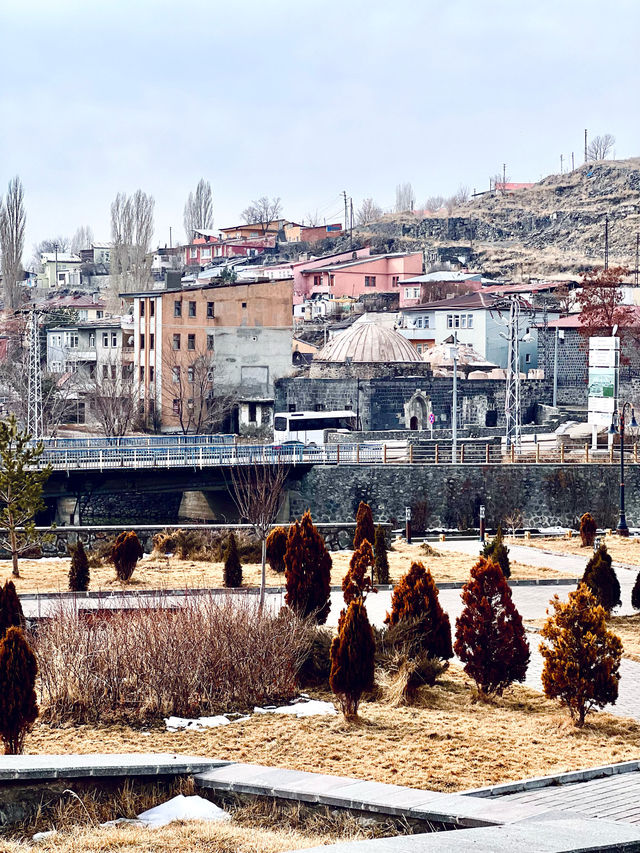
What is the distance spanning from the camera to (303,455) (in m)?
39.4

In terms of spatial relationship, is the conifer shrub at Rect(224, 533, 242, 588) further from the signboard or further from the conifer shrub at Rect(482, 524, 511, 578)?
the signboard

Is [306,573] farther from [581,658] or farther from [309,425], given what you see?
[309,425]

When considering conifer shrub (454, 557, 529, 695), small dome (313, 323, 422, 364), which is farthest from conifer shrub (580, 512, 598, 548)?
small dome (313, 323, 422, 364)

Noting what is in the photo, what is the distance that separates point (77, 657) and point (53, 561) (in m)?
14.5

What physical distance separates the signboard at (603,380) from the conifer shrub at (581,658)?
26.3 m

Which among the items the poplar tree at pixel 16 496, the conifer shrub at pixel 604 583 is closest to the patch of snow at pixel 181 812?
the conifer shrub at pixel 604 583

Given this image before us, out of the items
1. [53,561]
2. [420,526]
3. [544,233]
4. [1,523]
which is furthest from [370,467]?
[544,233]

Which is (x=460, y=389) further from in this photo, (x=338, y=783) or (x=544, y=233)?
(x=544, y=233)

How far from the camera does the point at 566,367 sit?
209ft

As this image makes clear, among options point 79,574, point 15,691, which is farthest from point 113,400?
point 15,691

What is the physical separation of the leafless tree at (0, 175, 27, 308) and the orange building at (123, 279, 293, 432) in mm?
18389

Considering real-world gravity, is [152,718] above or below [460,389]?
below

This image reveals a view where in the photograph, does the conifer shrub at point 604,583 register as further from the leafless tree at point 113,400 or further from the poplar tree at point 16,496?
the leafless tree at point 113,400

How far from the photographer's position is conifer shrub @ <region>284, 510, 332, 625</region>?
16641 mm
